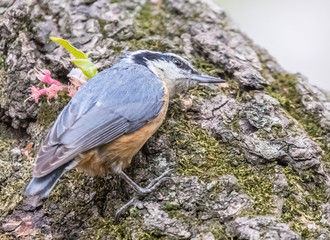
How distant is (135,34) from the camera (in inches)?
142

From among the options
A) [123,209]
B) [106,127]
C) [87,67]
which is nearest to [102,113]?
[106,127]

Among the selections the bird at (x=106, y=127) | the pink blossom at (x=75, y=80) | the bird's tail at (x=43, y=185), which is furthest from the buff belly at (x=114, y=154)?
the pink blossom at (x=75, y=80)

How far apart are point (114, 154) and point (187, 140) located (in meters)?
0.53

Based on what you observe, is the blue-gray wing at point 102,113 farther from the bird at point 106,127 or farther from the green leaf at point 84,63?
the green leaf at point 84,63

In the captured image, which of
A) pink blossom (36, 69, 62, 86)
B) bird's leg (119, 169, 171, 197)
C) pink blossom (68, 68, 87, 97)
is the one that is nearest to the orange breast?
bird's leg (119, 169, 171, 197)

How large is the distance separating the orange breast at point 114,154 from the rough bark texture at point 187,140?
4.2 inches

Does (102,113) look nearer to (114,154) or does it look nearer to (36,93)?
(114,154)

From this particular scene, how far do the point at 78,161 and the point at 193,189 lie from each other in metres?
0.75

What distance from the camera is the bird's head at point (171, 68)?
322cm

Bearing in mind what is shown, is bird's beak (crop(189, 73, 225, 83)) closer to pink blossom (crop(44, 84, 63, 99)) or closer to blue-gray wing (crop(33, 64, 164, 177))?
blue-gray wing (crop(33, 64, 164, 177))

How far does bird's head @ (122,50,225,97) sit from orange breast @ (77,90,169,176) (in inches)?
25.7

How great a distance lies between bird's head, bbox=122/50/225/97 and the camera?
3217 mm

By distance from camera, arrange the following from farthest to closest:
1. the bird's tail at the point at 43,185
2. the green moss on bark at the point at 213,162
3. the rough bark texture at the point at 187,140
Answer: the green moss on bark at the point at 213,162, the rough bark texture at the point at 187,140, the bird's tail at the point at 43,185

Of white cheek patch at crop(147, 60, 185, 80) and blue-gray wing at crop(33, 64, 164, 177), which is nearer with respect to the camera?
blue-gray wing at crop(33, 64, 164, 177)
